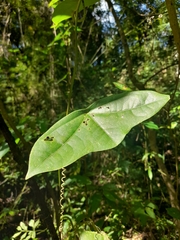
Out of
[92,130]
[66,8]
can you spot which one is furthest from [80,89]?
[92,130]

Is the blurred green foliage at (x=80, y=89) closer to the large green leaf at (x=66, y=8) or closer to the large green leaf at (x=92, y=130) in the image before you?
the large green leaf at (x=66, y=8)

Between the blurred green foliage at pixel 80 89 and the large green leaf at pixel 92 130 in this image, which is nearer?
the large green leaf at pixel 92 130

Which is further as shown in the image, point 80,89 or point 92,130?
point 80,89

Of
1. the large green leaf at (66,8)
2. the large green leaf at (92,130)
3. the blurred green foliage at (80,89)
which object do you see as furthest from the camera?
the blurred green foliage at (80,89)

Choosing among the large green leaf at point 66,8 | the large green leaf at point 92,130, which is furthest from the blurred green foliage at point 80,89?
the large green leaf at point 92,130

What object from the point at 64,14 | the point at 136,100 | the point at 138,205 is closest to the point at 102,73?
the point at 138,205

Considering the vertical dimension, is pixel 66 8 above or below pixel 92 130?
above

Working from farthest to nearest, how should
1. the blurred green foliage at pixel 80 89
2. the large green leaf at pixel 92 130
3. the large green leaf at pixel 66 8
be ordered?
the blurred green foliage at pixel 80 89 → the large green leaf at pixel 66 8 → the large green leaf at pixel 92 130

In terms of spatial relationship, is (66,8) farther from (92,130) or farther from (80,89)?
(80,89)

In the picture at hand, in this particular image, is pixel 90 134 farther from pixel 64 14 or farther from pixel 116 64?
pixel 116 64
